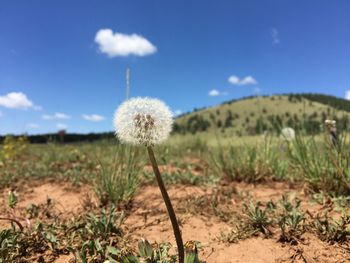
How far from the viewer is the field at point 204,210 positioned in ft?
9.48

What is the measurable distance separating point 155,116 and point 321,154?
11.1 ft

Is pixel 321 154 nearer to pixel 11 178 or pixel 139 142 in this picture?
pixel 139 142

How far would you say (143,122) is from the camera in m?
→ 2.19

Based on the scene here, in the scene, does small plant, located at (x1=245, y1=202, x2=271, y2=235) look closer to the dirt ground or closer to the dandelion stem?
the dirt ground

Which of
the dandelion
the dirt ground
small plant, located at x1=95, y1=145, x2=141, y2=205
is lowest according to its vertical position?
the dirt ground

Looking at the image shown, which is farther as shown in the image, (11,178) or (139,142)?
(11,178)

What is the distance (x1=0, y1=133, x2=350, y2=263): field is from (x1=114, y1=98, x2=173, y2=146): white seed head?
2.41ft

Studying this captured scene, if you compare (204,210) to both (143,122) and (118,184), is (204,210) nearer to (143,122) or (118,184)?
(118,184)

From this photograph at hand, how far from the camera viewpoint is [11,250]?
9.36ft

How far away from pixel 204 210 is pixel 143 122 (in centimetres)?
214

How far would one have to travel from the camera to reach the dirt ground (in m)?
2.84

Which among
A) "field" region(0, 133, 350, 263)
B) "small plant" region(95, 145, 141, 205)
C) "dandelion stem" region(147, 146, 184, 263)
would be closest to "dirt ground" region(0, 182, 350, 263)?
"field" region(0, 133, 350, 263)

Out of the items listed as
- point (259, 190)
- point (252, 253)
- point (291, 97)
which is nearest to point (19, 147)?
point (259, 190)

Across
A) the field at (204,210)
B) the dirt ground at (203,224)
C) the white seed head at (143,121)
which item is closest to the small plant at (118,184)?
the field at (204,210)
